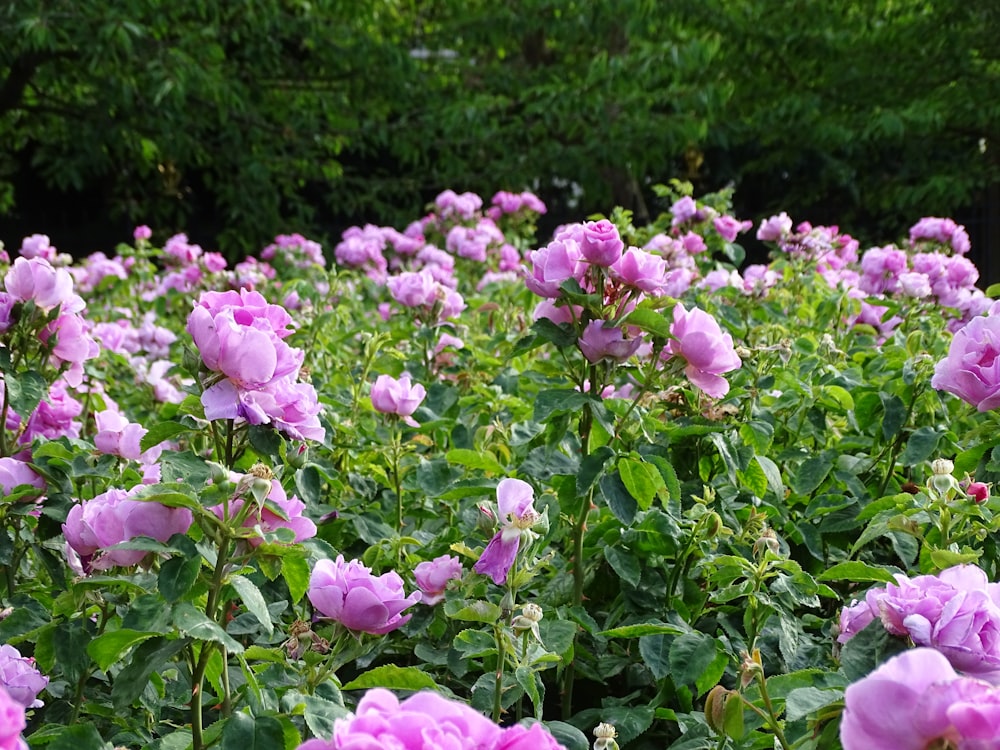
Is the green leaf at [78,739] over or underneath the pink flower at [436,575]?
over

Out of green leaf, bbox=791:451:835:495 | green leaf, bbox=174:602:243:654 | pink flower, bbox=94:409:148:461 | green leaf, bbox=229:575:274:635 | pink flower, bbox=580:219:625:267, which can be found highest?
pink flower, bbox=580:219:625:267

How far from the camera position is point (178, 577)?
35.2 inches

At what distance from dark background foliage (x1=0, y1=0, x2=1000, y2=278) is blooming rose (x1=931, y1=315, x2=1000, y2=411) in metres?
6.42

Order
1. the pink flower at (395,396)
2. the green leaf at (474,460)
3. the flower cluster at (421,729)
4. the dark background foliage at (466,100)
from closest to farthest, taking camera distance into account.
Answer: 1. the flower cluster at (421,729)
2. the green leaf at (474,460)
3. the pink flower at (395,396)
4. the dark background foliage at (466,100)

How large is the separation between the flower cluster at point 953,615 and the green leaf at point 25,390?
1068mm

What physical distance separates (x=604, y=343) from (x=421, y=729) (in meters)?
0.76

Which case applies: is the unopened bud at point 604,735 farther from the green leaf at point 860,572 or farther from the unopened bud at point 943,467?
the unopened bud at point 943,467

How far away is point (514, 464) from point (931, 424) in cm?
72

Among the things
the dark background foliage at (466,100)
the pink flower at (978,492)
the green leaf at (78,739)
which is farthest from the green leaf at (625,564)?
the dark background foliage at (466,100)

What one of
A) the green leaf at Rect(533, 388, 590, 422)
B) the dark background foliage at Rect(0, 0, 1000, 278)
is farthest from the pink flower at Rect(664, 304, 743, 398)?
the dark background foliage at Rect(0, 0, 1000, 278)

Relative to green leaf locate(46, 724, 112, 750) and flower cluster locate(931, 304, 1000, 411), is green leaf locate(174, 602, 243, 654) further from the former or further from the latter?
flower cluster locate(931, 304, 1000, 411)

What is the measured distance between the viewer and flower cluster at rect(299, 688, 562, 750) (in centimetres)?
54

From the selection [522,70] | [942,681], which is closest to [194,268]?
[942,681]

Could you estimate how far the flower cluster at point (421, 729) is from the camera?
54 centimetres
